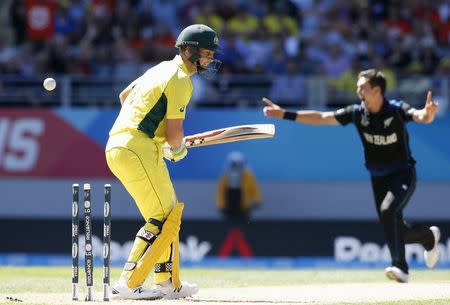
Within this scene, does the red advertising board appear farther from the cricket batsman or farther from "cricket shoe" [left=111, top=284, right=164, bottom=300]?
"cricket shoe" [left=111, top=284, right=164, bottom=300]

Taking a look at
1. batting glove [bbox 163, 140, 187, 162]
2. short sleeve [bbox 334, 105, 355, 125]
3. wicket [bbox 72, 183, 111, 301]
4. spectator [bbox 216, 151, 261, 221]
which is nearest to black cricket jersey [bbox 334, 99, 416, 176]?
short sleeve [bbox 334, 105, 355, 125]

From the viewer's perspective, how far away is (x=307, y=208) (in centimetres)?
1784

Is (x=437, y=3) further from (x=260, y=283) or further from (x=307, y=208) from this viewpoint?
(x=260, y=283)

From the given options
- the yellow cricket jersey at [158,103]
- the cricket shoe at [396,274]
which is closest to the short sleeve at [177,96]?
the yellow cricket jersey at [158,103]

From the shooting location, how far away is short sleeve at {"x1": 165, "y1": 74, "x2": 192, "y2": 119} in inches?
318

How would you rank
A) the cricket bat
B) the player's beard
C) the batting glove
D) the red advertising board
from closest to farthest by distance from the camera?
the batting glove, the player's beard, the cricket bat, the red advertising board

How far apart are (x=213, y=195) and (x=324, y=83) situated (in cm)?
271

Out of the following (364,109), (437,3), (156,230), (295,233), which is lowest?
(295,233)

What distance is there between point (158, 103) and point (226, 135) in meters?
0.85

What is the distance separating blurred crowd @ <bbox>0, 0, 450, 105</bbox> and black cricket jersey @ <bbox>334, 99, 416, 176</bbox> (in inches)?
278

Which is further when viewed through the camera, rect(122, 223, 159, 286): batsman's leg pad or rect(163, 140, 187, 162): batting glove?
rect(163, 140, 187, 162): batting glove

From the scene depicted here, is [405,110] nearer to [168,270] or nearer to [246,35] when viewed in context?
[168,270]

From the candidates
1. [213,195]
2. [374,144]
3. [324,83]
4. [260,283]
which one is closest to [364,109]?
[374,144]

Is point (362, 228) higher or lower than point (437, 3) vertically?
lower
